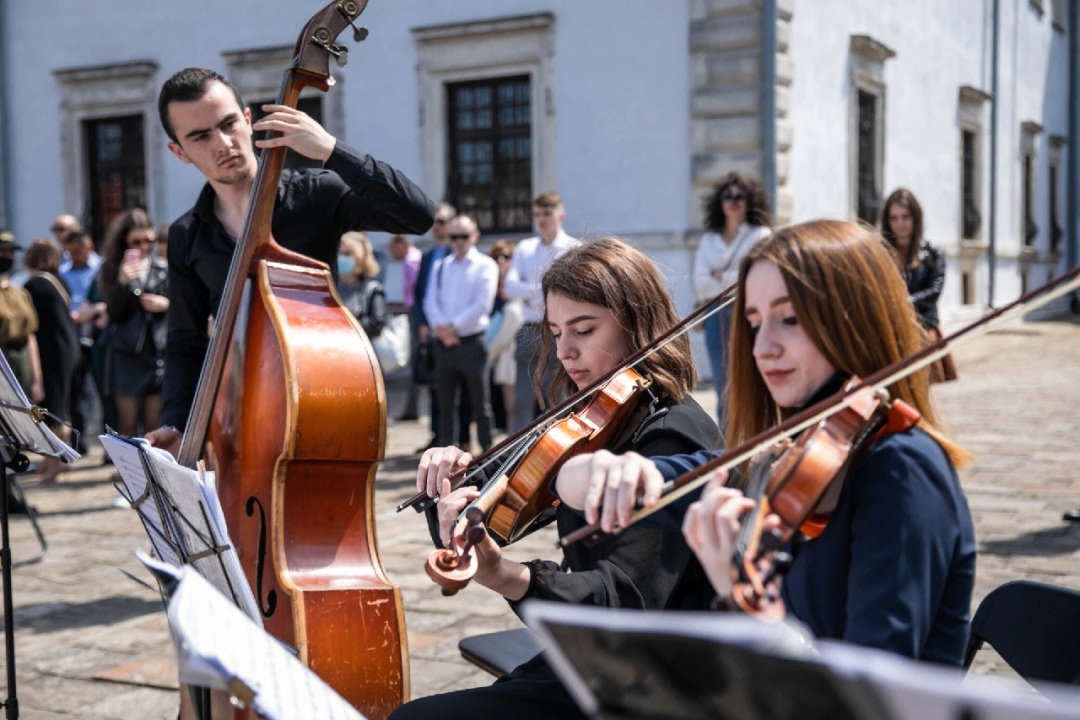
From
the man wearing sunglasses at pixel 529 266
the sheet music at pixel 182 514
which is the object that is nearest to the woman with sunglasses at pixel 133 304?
the man wearing sunglasses at pixel 529 266

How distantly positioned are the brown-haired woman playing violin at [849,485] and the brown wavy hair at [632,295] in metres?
0.46

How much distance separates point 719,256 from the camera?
6.70 m

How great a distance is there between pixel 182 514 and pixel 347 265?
611 cm

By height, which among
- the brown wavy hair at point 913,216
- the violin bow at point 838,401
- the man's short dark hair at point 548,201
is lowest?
the violin bow at point 838,401

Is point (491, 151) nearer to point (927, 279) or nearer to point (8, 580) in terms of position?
point (927, 279)

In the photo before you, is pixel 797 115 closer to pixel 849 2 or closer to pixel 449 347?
pixel 849 2

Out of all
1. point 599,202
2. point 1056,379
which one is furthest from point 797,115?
point 1056,379

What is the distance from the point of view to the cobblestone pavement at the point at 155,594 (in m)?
3.62

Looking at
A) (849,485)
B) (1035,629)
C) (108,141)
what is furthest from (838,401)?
(108,141)

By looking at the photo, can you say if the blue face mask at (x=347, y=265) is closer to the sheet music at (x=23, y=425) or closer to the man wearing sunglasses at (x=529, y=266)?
the man wearing sunglasses at (x=529, y=266)

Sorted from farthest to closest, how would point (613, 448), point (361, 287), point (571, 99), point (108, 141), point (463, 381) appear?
point (108, 141) < point (571, 99) < point (361, 287) < point (463, 381) < point (613, 448)

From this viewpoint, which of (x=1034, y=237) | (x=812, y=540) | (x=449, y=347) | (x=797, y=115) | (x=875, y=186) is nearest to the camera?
(x=812, y=540)

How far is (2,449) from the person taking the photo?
3.14 m

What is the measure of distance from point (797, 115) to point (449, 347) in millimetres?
6118
